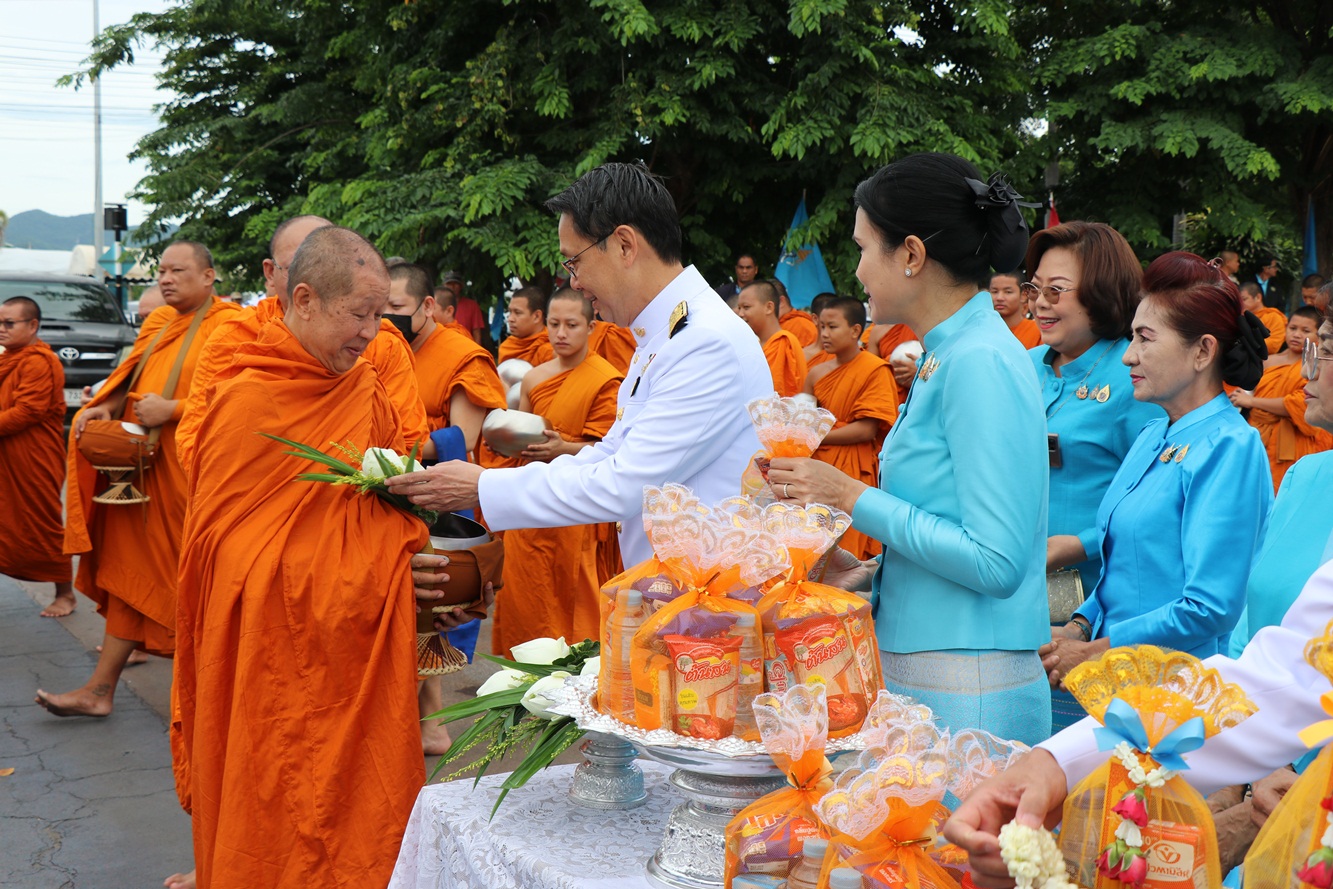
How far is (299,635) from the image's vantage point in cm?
282

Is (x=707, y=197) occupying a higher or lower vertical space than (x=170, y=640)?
higher

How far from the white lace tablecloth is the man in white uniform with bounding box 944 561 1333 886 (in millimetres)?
542

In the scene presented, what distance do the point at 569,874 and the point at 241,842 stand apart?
4.82 ft

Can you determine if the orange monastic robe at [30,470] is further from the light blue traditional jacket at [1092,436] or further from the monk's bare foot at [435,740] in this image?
the light blue traditional jacket at [1092,436]

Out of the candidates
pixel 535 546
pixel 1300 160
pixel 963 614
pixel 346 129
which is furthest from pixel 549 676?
pixel 1300 160

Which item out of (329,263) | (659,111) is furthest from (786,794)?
(659,111)

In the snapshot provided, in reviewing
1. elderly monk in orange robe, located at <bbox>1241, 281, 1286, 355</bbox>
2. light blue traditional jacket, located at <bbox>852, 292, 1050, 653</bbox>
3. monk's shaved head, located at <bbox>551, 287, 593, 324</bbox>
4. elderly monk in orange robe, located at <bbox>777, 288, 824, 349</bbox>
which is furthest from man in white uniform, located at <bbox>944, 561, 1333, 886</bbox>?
elderly monk in orange robe, located at <bbox>1241, 281, 1286, 355</bbox>

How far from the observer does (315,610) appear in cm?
280

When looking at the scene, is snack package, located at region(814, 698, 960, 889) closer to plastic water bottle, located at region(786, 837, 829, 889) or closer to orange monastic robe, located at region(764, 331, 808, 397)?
plastic water bottle, located at region(786, 837, 829, 889)

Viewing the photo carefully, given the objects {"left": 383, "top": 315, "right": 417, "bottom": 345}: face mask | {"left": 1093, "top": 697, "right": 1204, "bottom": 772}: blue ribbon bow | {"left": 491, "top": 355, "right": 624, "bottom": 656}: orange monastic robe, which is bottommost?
{"left": 491, "top": 355, "right": 624, "bottom": 656}: orange monastic robe

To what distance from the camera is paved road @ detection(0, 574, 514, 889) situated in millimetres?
3725

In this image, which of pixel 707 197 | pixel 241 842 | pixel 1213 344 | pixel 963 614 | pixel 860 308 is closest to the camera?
pixel 963 614

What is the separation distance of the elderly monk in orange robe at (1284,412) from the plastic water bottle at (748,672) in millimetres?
6023

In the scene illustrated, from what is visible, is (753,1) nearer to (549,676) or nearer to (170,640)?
(170,640)
